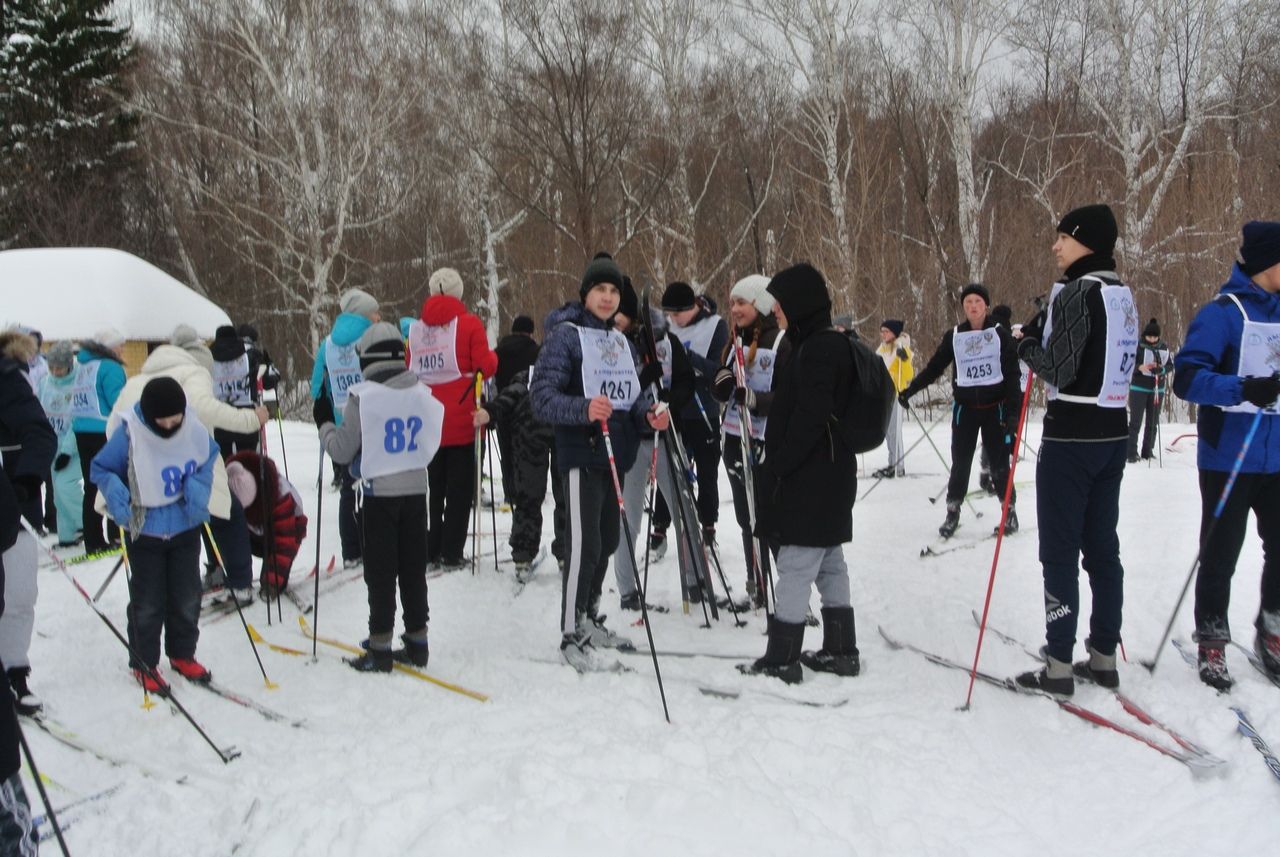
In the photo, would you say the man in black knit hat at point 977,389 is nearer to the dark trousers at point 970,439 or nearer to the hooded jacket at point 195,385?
the dark trousers at point 970,439

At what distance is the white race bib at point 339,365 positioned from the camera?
6645 millimetres

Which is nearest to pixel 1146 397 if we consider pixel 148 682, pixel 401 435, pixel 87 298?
pixel 401 435

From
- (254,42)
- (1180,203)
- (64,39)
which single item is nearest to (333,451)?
(254,42)

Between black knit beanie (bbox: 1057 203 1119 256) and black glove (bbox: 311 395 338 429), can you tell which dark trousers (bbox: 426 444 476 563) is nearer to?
black glove (bbox: 311 395 338 429)

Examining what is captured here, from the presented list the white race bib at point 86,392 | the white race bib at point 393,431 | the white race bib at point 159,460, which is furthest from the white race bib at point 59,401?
the white race bib at point 393,431

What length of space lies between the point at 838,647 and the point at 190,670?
10.2 feet

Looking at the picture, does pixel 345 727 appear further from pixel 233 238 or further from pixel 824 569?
pixel 233 238

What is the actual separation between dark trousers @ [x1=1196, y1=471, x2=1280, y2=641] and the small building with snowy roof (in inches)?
585

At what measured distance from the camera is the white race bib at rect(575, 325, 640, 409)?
4.21 meters

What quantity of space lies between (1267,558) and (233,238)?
2430 centimetres

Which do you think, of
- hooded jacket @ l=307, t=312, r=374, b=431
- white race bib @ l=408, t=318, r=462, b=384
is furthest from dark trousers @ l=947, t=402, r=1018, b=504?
hooded jacket @ l=307, t=312, r=374, b=431

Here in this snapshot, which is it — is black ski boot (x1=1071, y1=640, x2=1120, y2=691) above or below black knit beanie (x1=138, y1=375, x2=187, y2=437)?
below

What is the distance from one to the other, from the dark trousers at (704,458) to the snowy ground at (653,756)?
0.90m

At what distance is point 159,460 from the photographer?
4.14m
